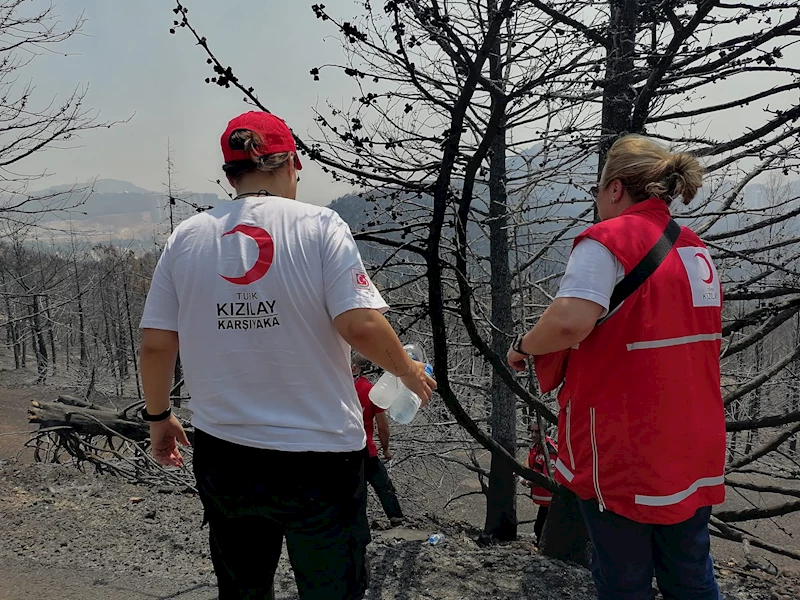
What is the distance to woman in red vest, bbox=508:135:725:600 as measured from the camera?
5.66 ft

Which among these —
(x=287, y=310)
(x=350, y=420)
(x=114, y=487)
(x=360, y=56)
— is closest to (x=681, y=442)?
(x=350, y=420)

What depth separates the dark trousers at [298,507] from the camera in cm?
179

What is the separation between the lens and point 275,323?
175 cm

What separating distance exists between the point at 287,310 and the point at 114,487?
18.9 feet

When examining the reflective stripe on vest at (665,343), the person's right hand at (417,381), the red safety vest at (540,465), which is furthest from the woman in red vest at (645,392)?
the red safety vest at (540,465)

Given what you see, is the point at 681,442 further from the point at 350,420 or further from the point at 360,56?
the point at 360,56

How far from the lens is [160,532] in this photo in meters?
4.96

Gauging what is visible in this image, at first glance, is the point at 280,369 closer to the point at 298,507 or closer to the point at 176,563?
the point at 298,507

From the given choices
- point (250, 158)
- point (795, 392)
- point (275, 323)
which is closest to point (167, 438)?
point (275, 323)

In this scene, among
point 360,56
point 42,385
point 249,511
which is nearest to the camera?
point 249,511

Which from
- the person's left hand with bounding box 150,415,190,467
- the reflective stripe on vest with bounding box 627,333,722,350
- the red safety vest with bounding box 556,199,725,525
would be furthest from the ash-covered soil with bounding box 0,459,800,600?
the reflective stripe on vest with bounding box 627,333,722,350

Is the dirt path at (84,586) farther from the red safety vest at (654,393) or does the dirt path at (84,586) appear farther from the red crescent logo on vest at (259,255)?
the red safety vest at (654,393)

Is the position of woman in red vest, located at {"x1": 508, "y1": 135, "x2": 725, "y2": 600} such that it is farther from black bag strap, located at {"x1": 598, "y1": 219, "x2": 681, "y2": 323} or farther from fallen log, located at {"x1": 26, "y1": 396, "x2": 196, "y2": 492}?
fallen log, located at {"x1": 26, "y1": 396, "x2": 196, "y2": 492}

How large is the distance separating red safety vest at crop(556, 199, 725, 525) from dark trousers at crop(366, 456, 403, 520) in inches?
143
